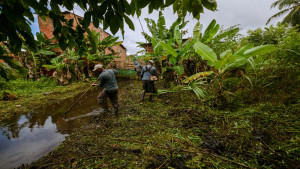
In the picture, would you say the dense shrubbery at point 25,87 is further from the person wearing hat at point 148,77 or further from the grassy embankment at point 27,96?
the person wearing hat at point 148,77

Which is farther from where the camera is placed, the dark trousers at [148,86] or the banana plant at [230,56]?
the dark trousers at [148,86]

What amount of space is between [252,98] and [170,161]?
8.54ft

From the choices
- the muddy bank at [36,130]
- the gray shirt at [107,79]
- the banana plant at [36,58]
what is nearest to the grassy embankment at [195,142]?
the muddy bank at [36,130]

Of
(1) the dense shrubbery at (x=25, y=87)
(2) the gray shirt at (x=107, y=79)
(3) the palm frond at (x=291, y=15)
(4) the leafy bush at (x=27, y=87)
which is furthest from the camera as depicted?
(3) the palm frond at (x=291, y=15)

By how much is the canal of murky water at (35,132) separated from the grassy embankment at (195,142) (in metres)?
0.38

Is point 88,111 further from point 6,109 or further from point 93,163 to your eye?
point 6,109

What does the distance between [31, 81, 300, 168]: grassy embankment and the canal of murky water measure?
1.24 feet

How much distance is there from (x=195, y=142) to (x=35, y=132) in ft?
11.6

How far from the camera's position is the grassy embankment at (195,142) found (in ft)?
4.83

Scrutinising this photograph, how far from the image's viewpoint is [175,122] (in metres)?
2.64

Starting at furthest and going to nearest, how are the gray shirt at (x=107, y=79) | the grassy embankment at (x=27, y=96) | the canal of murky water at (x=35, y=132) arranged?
the grassy embankment at (x=27, y=96) → the gray shirt at (x=107, y=79) → the canal of murky water at (x=35, y=132)

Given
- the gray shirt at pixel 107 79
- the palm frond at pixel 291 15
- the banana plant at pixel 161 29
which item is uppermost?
the palm frond at pixel 291 15

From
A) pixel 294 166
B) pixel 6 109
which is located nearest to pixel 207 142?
pixel 294 166

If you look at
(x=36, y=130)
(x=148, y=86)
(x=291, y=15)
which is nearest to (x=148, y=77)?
(x=148, y=86)
